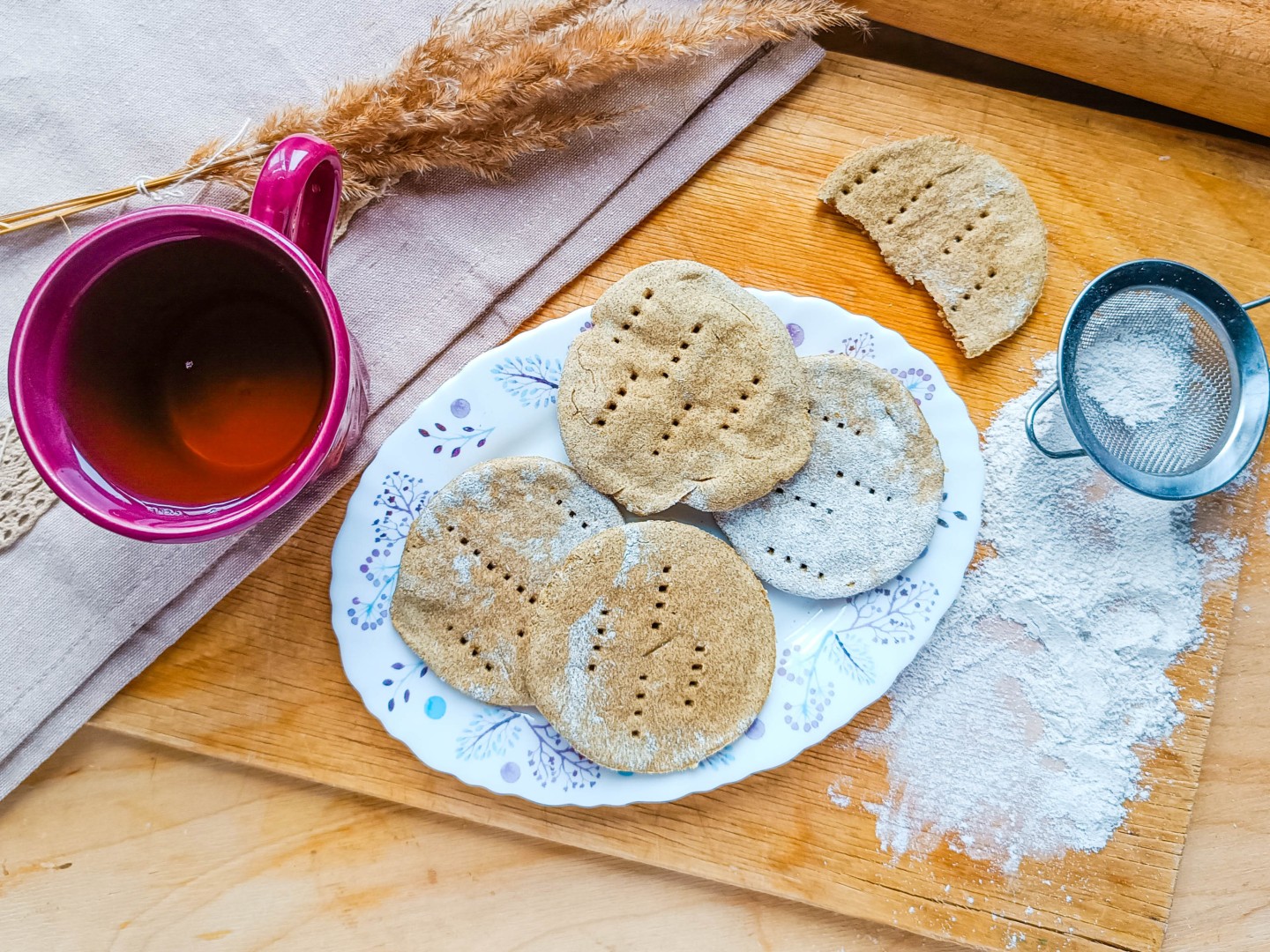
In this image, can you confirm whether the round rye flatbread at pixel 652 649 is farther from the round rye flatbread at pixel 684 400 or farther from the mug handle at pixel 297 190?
the mug handle at pixel 297 190

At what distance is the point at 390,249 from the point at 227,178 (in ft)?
0.67

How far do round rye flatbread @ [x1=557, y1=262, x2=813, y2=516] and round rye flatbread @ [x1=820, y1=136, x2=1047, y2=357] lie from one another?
0.23m

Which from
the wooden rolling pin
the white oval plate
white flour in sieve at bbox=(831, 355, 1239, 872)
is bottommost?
white flour in sieve at bbox=(831, 355, 1239, 872)

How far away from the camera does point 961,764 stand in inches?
43.8

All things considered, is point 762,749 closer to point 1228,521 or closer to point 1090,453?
point 1090,453

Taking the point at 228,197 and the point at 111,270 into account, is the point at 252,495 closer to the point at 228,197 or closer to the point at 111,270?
the point at 111,270

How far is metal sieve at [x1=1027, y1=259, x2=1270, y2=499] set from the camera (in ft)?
3.46

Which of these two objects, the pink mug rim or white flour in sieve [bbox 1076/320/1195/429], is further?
white flour in sieve [bbox 1076/320/1195/429]

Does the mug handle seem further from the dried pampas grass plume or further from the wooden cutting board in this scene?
the wooden cutting board

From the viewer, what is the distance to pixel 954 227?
1.10 meters

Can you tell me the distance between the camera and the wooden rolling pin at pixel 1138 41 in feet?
3.45

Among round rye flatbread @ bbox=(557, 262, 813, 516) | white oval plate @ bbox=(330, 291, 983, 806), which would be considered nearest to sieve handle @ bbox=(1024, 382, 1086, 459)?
white oval plate @ bbox=(330, 291, 983, 806)

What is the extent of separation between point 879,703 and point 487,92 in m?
0.92

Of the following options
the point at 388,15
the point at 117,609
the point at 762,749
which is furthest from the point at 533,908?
the point at 388,15
